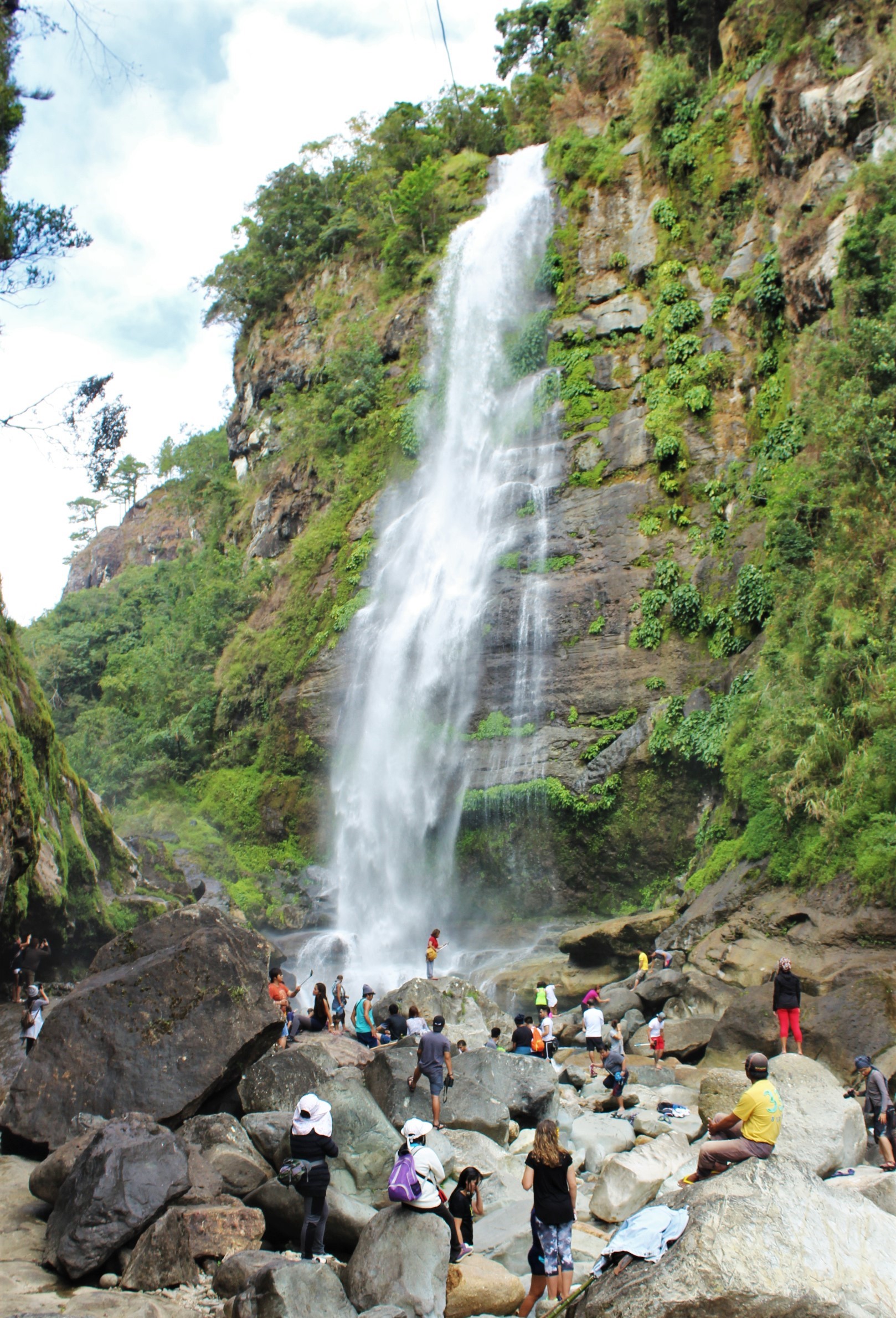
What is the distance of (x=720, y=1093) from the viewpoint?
7781 mm

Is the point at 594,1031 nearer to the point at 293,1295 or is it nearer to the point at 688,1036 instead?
the point at 688,1036

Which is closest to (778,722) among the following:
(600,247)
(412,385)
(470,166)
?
(600,247)

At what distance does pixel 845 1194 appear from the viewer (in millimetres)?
4480

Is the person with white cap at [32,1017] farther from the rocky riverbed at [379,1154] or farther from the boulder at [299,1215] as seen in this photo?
the boulder at [299,1215]

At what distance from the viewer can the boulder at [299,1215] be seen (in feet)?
21.4

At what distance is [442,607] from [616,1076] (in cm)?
1668

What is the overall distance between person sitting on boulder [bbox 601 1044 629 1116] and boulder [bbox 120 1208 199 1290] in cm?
531

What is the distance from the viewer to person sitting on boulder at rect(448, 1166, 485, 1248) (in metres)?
6.43

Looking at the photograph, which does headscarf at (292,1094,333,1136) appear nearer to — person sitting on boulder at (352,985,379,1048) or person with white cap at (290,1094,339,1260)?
person with white cap at (290,1094,339,1260)

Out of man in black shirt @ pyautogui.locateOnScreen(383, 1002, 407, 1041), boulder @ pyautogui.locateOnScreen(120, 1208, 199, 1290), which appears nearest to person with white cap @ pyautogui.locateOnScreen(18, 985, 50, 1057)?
man in black shirt @ pyautogui.locateOnScreen(383, 1002, 407, 1041)

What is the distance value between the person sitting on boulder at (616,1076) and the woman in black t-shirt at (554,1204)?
482 cm

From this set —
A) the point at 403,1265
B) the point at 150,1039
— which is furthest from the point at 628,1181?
the point at 150,1039

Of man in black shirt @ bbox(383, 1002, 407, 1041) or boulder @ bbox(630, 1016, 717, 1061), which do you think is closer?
man in black shirt @ bbox(383, 1002, 407, 1041)

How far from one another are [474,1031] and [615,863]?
306 inches
